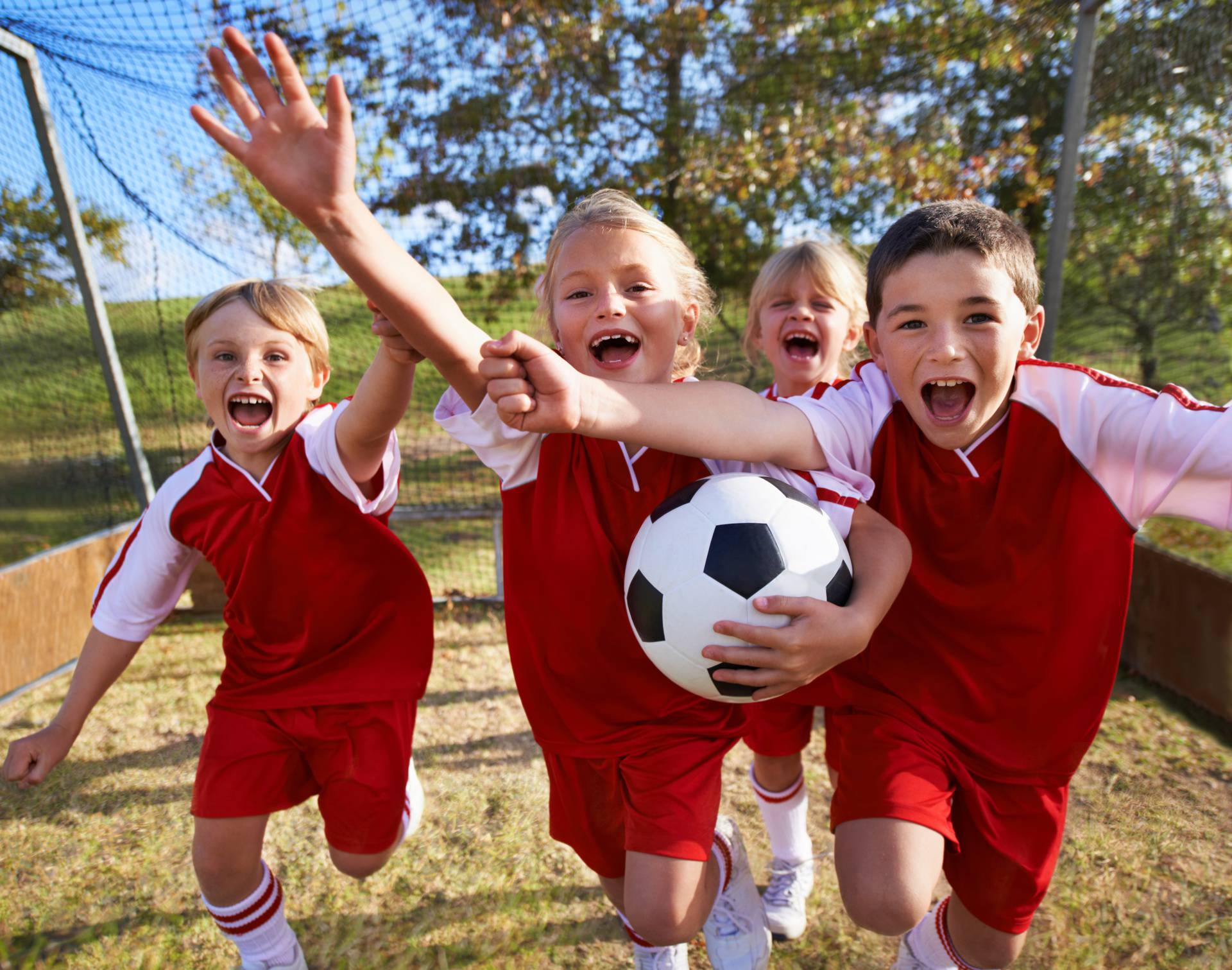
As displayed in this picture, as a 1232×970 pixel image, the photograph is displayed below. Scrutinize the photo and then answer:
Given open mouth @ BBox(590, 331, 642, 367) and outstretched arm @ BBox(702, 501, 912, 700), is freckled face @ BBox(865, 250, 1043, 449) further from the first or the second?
open mouth @ BBox(590, 331, 642, 367)

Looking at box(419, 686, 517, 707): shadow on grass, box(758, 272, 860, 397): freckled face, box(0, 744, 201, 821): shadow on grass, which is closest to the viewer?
box(758, 272, 860, 397): freckled face

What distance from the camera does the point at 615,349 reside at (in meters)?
2.06

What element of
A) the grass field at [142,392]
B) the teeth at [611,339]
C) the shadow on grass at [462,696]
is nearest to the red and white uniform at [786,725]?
the teeth at [611,339]

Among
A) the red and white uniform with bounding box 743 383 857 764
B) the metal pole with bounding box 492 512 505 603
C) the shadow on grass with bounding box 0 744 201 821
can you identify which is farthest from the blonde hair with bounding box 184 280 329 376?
the metal pole with bounding box 492 512 505 603

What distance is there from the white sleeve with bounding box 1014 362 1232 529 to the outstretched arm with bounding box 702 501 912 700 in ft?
1.87

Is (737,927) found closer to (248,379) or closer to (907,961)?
(907,961)

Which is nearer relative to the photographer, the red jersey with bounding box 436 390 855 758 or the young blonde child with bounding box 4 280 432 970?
the red jersey with bounding box 436 390 855 758

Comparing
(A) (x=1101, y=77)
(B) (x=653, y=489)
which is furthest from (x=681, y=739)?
(A) (x=1101, y=77)

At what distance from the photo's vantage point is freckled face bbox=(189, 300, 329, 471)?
2.36 metres

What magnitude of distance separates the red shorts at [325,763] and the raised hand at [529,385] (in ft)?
4.30

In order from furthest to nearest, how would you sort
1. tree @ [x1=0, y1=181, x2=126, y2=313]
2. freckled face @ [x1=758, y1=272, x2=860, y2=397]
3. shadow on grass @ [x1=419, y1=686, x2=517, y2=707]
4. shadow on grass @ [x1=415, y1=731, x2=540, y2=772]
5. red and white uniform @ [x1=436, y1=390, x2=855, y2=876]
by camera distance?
tree @ [x1=0, y1=181, x2=126, y2=313], shadow on grass @ [x1=419, y1=686, x2=517, y2=707], shadow on grass @ [x1=415, y1=731, x2=540, y2=772], freckled face @ [x1=758, y1=272, x2=860, y2=397], red and white uniform @ [x1=436, y1=390, x2=855, y2=876]

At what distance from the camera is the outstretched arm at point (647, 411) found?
59.2 inches

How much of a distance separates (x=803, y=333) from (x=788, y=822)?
5.72 ft

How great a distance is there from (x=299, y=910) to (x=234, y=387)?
5.52 ft
